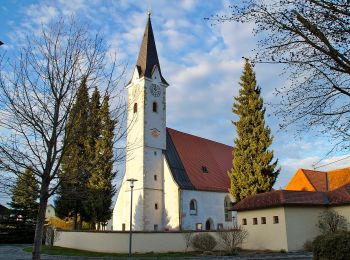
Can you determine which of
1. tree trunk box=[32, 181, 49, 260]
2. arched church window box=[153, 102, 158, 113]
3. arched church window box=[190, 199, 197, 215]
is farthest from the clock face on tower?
tree trunk box=[32, 181, 49, 260]

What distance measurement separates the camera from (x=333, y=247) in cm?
1002

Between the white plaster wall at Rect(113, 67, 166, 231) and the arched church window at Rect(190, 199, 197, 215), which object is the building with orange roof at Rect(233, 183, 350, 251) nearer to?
the arched church window at Rect(190, 199, 197, 215)

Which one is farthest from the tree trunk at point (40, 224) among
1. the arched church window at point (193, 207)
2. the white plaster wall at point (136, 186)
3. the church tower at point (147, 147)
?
the arched church window at point (193, 207)

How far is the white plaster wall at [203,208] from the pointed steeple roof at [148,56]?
13522 mm

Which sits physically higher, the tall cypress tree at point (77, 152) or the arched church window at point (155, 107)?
the arched church window at point (155, 107)

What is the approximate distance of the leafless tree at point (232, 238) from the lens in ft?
71.5

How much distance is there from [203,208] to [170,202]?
353 cm

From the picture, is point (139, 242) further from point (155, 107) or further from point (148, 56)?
point (148, 56)

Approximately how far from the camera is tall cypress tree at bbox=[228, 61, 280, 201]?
28156mm

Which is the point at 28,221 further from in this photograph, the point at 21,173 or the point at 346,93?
the point at 346,93

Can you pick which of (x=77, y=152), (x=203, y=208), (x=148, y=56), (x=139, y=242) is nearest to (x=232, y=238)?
(x=139, y=242)

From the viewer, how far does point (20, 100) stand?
9.92m

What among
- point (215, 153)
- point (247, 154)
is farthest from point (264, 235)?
point (215, 153)

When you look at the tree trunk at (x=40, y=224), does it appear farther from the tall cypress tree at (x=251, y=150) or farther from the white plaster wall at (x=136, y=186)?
the white plaster wall at (x=136, y=186)
